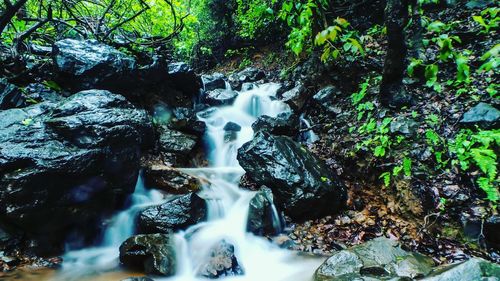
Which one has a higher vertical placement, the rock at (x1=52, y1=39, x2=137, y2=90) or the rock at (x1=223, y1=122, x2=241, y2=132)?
the rock at (x1=52, y1=39, x2=137, y2=90)

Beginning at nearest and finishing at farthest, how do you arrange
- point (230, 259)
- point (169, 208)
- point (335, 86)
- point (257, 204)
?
point (230, 259) → point (169, 208) → point (257, 204) → point (335, 86)

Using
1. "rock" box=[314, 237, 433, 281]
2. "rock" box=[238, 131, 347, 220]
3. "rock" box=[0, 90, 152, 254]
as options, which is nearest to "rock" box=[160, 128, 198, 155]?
"rock" box=[0, 90, 152, 254]

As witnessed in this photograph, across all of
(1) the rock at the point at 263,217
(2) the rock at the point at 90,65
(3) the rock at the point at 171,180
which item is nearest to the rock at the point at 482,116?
(1) the rock at the point at 263,217

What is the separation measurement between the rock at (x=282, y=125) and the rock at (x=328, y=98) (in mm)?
777

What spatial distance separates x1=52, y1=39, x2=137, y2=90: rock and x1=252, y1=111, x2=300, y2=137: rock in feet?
12.0

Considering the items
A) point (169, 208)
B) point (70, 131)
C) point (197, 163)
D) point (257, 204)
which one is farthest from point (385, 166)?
point (70, 131)

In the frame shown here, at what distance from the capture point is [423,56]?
6.50 metres

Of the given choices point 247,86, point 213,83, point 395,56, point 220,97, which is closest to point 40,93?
point 220,97

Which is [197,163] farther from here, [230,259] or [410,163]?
[410,163]

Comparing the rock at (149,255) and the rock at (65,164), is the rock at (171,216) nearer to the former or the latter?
the rock at (149,255)

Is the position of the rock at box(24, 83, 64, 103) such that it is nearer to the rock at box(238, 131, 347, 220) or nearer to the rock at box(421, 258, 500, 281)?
the rock at box(238, 131, 347, 220)

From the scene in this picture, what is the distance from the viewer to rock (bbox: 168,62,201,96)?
8.94m

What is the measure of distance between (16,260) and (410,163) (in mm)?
6143

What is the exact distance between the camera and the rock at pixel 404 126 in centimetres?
527
